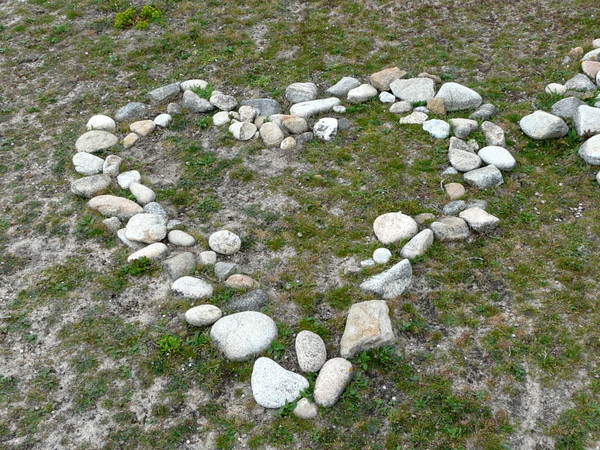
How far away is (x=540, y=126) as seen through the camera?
8047 millimetres

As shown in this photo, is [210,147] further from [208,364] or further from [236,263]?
[208,364]

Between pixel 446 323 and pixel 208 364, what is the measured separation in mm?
2549

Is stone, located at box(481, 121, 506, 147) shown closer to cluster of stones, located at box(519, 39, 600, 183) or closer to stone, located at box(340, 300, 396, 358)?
cluster of stones, located at box(519, 39, 600, 183)

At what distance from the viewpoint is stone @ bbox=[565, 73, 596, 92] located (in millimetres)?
8844

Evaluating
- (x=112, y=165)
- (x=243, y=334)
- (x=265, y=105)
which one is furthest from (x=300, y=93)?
(x=243, y=334)

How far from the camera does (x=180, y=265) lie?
6.42 metres

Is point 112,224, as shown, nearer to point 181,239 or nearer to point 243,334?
point 181,239

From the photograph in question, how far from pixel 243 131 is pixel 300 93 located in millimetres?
1345

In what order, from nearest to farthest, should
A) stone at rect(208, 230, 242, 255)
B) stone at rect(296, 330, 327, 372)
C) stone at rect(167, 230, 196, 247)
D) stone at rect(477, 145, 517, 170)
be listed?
1. stone at rect(296, 330, 327, 372)
2. stone at rect(208, 230, 242, 255)
3. stone at rect(167, 230, 196, 247)
4. stone at rect(477, 145, 517, 170)

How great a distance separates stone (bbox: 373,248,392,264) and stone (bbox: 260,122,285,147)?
281 centimetres

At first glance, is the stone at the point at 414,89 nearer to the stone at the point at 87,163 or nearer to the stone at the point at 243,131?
the stone at the point at 243,131

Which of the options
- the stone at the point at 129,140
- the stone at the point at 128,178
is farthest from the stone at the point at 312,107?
the stone at the point at 128,178

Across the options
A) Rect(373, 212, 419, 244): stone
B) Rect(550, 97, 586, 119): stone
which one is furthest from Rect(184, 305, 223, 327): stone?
Rect(550, 97, 586, 119): stone

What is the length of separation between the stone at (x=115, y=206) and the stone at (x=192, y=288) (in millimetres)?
1524
